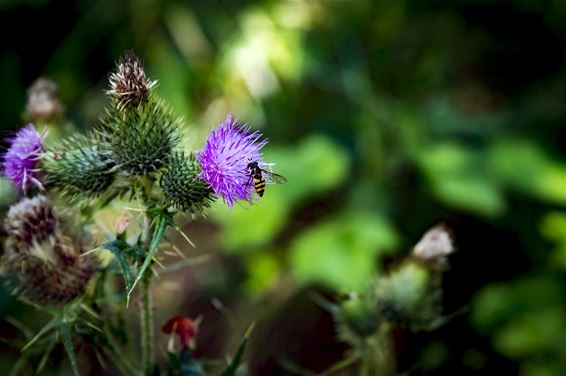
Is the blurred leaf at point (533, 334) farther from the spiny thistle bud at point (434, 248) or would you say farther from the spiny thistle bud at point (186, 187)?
the spiny thistle bud at point (186, 187)

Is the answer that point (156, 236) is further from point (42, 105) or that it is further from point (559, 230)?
point (559, 230)

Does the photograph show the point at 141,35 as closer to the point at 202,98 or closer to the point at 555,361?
the point at 202,98

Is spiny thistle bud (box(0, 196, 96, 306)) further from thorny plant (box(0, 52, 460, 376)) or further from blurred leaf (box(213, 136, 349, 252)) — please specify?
blurred leaf (box(213, 136, 349, 252))

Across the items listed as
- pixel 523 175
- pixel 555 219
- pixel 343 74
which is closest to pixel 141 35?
pixel 343 74

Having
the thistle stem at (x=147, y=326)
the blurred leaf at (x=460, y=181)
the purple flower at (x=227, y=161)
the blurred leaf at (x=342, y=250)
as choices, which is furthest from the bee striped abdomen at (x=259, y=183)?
the blurred leaf at (x=460, y=181)

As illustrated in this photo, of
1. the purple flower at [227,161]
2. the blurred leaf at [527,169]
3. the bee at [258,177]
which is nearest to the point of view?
the purple flower at [227,161]

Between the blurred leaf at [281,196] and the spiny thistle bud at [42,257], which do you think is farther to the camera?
the blurred leaf at [281,196]

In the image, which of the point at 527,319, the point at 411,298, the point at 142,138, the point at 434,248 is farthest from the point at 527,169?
the point at 142,138
